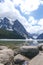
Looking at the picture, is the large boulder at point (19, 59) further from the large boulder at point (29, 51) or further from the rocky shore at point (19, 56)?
the large boulder at point (29, 51)

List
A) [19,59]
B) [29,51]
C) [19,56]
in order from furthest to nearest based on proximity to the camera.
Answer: [29,51] < [19,56] < [19,59]

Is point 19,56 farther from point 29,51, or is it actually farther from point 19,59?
point 29,51

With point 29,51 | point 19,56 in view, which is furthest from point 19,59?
point 29,51

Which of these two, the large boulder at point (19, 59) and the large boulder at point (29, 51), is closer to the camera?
the large boulder at point (19, 59)

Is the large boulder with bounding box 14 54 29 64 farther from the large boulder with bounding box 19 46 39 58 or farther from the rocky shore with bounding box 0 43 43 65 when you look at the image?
the large boulder with bounding box 19 46 39 58

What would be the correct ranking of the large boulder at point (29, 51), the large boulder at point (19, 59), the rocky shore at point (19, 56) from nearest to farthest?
the rocky shore at point (19, 56), the large boulder at point (19, 59), the large boulder at point (29, 51)

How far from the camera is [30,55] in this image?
2394 centimetres

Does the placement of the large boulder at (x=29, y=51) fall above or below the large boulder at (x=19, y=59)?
above

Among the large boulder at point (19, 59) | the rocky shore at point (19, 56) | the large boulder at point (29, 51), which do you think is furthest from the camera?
the large boulder at point (29, 51)

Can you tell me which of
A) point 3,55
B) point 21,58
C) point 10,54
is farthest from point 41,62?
point 21,58

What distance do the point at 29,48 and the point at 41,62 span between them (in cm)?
1022

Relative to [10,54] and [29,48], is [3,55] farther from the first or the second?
[29,48]

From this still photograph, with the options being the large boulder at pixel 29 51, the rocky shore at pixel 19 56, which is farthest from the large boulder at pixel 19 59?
the large boulder at pixel 29 51

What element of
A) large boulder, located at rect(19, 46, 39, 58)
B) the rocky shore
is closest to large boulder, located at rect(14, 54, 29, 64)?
the rocky shore
